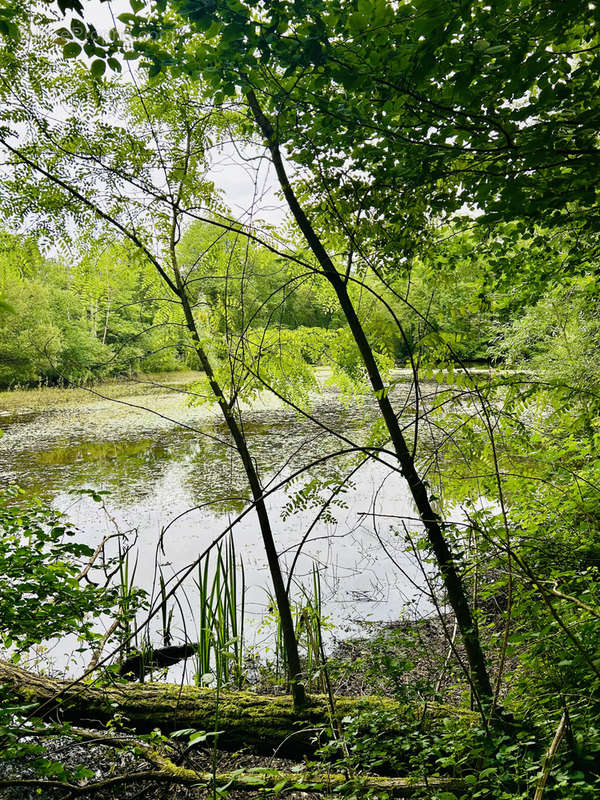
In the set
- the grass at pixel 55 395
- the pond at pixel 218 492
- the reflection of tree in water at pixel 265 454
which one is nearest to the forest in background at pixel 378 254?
the pond at pixel 218 492

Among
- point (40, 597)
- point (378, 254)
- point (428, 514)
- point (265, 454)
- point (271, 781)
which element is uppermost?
point (265, 454)

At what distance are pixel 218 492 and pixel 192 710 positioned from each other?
5174 millimetres

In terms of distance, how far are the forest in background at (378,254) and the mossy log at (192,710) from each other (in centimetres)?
2

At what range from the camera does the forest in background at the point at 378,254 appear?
1227mm

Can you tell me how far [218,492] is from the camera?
7.49m

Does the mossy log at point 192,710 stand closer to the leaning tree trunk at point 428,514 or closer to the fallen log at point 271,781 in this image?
the fallen log at point 271,781

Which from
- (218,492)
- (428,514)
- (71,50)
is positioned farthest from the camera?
(218,492)

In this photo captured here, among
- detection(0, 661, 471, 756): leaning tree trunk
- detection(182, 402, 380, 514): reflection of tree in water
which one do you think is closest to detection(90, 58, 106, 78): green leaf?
detection(0, 661, 471, 756): leaning tree trunk

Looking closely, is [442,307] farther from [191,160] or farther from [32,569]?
[32,569]

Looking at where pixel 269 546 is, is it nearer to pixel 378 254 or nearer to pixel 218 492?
pixel 378 254

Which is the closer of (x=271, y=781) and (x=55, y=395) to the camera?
(x=271, y=781)

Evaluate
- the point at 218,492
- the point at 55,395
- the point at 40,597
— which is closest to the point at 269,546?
the point at 40,597

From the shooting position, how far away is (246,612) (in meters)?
4.55

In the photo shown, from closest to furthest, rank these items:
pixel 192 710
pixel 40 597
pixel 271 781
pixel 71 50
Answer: pixel 71 50 < pixel 271 781 < pixel 40 597 < pixel 192 710
